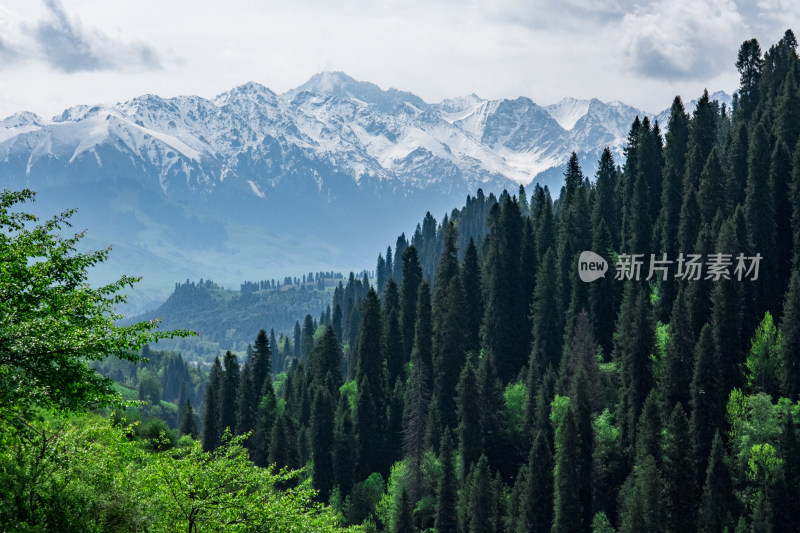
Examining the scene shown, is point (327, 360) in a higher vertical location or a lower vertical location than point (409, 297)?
lower

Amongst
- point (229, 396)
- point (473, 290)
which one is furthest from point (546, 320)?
point (229, 396)

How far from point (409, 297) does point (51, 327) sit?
123766mm

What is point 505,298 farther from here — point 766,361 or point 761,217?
point 766,361

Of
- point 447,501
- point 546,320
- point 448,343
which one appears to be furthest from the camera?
point 448,343

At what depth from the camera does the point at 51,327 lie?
2516 centimetres

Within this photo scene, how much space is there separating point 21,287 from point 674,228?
115 m

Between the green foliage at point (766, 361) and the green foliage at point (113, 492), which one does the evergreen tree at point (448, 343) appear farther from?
the green foliage at point (113, 492)

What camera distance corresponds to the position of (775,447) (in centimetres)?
8588

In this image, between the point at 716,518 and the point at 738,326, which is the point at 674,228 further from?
the point at 716,518

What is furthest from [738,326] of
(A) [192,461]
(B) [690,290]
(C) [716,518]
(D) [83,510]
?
(D) [83,510]

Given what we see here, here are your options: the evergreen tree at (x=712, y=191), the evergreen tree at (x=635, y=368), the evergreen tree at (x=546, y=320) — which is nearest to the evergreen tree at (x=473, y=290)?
the evergreen tree at (x=546, y=320)

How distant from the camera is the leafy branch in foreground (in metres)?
24.4

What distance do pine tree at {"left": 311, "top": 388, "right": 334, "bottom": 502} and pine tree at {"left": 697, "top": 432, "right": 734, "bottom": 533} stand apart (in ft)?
182

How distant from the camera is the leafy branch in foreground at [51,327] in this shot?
24.4 metres
